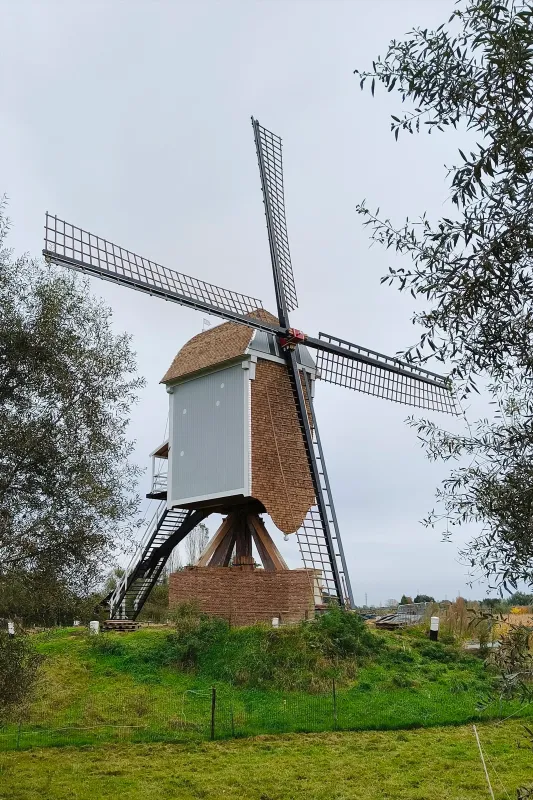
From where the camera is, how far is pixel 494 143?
457cm

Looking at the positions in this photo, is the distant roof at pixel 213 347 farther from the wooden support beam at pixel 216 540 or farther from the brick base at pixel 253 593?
the brick base at pixel 253 593

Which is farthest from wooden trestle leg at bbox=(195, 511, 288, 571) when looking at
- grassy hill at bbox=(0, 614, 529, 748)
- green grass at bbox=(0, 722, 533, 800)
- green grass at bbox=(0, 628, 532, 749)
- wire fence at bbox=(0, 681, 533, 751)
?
green grass at bbox=(0, 722, 533, 800)

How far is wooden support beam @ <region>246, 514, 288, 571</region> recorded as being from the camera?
22.3 m

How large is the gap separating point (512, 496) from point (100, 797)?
30.7 ft

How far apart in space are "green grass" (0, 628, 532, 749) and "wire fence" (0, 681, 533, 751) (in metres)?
0.02

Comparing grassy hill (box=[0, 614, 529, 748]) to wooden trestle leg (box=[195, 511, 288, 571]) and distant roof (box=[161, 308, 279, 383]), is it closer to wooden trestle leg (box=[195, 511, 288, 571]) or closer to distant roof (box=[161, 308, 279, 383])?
wooden trestle leg (box=[195, 511, 288, 571])

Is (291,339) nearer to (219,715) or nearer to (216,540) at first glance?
(216,540)

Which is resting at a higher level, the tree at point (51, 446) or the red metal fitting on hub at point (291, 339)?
the red metal fitting on hub at point (291, 339)

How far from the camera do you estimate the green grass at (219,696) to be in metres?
15.7

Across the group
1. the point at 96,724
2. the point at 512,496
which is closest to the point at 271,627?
the point at 96,724

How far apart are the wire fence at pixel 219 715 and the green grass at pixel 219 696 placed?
2cm

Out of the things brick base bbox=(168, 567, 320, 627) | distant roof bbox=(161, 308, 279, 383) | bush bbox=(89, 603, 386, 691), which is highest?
distant roof bbox=(161, 308, 279, 383)

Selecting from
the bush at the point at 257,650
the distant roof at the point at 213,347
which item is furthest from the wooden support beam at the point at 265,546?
the distant roof at the point at 213,347

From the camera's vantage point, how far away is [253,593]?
21297 millimetres
